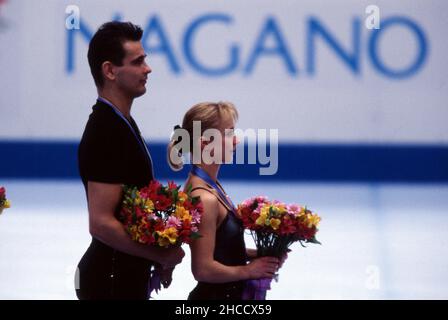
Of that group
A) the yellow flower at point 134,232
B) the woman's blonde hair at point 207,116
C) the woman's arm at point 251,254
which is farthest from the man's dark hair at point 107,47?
the woman's arm at point 251,254

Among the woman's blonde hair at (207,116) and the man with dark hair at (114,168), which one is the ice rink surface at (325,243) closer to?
the man with dark hair at (114,168)

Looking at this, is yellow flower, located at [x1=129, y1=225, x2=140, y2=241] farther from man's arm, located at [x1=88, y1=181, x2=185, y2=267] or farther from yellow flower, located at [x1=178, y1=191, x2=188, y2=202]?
yellow flower, located at [x1=178, y1=191, x2=188, y2=202]

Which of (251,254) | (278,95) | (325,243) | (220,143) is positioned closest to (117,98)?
(220,143)

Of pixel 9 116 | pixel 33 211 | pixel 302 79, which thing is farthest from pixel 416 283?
pixel 9 116

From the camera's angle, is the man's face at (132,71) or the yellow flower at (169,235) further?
the man's face at (132,71)

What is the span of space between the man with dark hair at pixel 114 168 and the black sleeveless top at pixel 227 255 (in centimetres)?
15

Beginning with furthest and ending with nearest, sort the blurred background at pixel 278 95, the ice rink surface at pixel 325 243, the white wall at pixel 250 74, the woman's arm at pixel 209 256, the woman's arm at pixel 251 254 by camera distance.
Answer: the white wall at pixel 250 74, the blurred background at pixel 278 95, the ice rink surface at pixel 325 243, the woman's arm at pixel 251 254, the woman's arm at pixel 209 256

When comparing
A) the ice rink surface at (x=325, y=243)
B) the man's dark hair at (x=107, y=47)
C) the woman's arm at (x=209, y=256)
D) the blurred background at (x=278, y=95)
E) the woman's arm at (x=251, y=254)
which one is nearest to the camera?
the woman's arm at (x=209, y=256)

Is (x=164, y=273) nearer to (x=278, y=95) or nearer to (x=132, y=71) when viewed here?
(x=132, y=71)

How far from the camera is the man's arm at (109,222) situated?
A: 2986mm

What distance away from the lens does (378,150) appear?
6.70 m

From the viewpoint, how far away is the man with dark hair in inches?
118

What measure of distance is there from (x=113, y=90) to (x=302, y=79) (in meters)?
3.64
